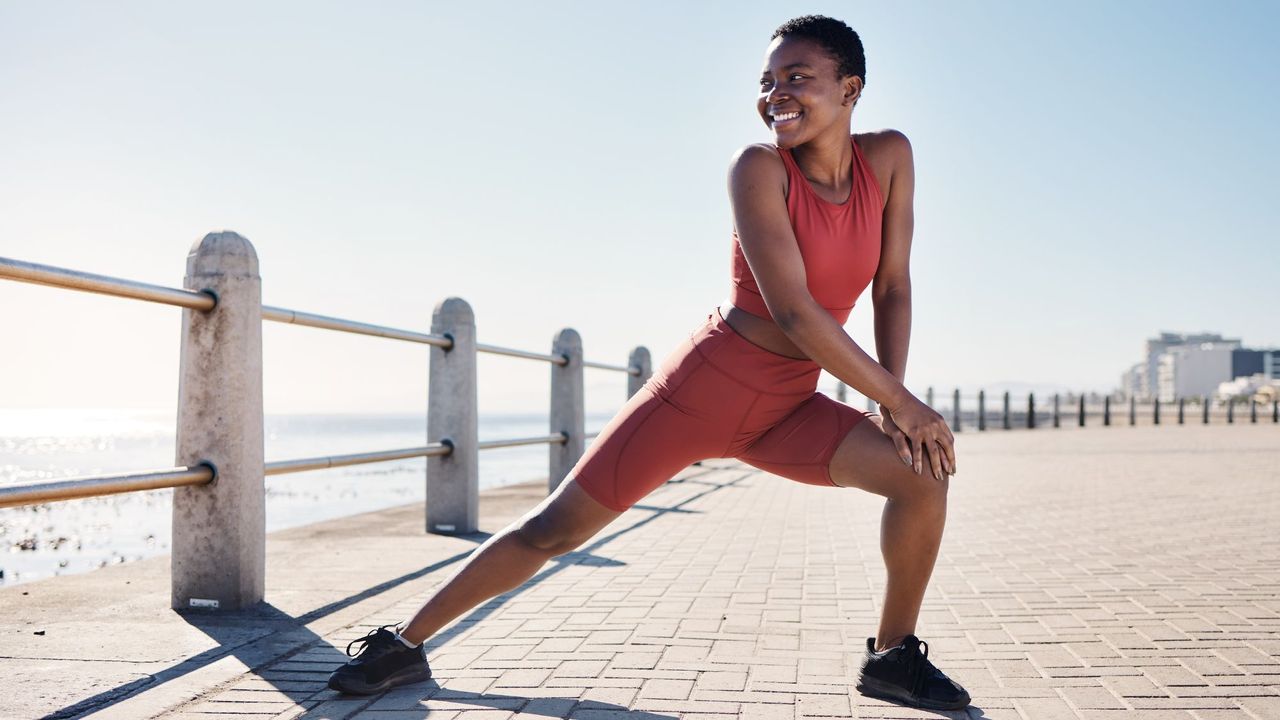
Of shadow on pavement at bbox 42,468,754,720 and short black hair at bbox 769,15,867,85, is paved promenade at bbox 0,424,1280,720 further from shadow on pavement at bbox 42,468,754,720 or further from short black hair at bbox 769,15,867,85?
short black hair at bbox 769,15,867,85

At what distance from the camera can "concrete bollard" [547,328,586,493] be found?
9.02 meters

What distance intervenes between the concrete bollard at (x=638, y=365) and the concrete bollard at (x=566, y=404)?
2657 mm

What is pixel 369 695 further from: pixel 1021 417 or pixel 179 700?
pixel 1021 417

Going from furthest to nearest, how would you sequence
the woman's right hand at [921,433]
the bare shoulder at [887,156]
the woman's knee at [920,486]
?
1. the bare shoulder at [887,156]
2. the woman's knee at [920,486]
3. the woman's right hand at [921,433]

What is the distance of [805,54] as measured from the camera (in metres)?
2.64

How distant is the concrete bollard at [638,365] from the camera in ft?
38.7

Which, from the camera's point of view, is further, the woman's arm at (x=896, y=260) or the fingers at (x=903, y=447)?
the woman's arm at (x=896, y=260)

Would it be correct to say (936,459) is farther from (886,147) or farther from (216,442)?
(216,442)

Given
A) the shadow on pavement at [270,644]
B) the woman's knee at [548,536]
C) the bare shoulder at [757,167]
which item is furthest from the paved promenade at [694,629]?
the bare shoulder at [757,167]

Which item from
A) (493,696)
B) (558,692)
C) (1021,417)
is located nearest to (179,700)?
(493,696)

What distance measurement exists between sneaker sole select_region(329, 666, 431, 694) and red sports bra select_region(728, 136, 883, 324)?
1371mm

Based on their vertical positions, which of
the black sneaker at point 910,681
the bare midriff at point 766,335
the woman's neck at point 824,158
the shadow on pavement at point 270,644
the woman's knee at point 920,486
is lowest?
the shadow on pavement at point 270,644

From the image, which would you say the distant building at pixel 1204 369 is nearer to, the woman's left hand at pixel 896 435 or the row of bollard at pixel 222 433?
the row of bollard at pixel 222 433

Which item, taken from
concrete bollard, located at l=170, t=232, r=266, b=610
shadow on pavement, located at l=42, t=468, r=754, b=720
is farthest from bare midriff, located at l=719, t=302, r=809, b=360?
concrete bollard, located at l=170, t=232, r=266, b=610
